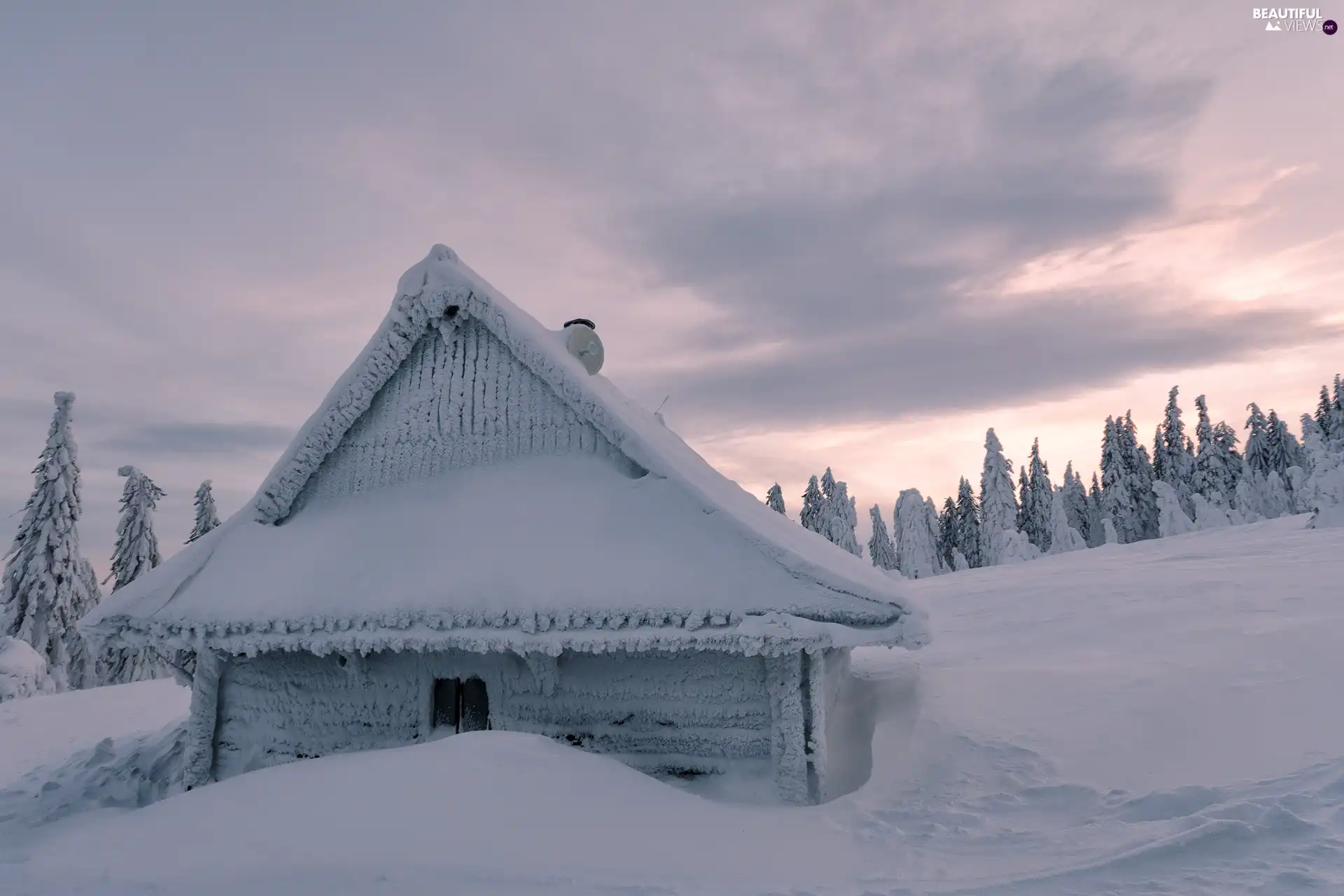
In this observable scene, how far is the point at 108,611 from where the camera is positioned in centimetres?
828

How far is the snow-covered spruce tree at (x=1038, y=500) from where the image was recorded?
2434 inches

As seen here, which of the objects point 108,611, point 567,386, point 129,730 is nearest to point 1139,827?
point 567,386

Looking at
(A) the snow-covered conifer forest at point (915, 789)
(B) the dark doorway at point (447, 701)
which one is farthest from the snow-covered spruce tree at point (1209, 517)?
(B) the dark doorway at point (447, 701)

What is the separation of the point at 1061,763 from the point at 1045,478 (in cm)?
6306

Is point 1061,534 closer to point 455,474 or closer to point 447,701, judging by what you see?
point 455,474

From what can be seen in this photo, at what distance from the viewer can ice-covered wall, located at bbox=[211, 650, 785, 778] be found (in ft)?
24.0

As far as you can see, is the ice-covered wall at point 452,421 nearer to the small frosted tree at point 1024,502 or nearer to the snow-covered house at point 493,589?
the snow-covered house at point 493,589

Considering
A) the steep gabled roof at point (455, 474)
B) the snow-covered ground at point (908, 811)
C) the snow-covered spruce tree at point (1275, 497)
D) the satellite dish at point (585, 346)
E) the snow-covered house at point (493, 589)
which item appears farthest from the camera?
the snow-covered spruce tree at point (1275, 497)

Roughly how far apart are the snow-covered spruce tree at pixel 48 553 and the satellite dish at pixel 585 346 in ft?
85.8

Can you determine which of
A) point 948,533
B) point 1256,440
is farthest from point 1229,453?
point 948,533

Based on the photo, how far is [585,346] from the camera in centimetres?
973

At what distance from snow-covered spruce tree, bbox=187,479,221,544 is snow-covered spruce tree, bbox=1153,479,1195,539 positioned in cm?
4961

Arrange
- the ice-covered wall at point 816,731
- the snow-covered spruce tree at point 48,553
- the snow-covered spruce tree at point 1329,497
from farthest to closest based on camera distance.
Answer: the snow-covered spruce tree at point 48,553 < the snow-covered spruce tree at point 1329,497 < the ice-covered wall at point 816,731

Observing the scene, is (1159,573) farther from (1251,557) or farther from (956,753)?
(956,753)
